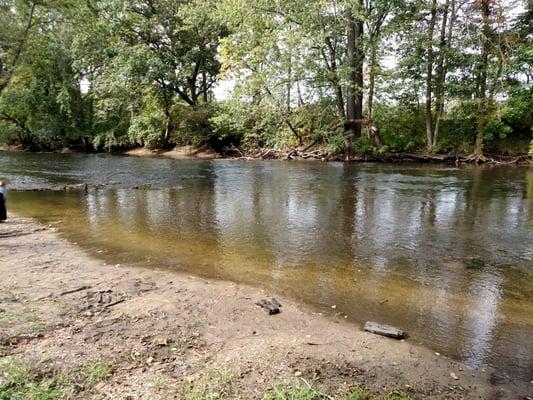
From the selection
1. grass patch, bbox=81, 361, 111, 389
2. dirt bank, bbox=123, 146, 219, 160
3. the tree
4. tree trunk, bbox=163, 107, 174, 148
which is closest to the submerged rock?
grass patch, bbox=81, 361, 111, 389

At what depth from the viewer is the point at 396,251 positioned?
741 cm

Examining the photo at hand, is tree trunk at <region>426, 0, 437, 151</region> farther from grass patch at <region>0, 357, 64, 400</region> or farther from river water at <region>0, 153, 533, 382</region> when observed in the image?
grass patch at <region>0, 357, 64, 400</region>

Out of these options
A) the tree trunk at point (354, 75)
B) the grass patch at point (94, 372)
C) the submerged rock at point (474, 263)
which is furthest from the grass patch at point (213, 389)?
the tree trunk at point (354, 75)

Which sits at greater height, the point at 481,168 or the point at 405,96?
the point at 405,96

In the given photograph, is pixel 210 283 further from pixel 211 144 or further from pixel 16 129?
pixel 16 129

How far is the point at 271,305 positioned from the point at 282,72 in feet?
66.6

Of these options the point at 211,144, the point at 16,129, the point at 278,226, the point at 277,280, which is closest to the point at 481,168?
the point at 278,226

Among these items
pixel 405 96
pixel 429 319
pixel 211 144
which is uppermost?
pixel 405 96

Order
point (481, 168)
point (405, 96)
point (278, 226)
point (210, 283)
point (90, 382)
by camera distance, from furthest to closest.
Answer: point (405, 96) → point (481, 168) → point (278, 226) → point (210, 283) → point (90, 382)

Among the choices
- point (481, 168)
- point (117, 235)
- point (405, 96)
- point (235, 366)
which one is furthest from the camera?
point (405, 96)

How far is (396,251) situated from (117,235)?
5762 mm

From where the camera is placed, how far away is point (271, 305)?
16.1 ft

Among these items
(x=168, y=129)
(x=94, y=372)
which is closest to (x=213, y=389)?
(x=94, y=372)

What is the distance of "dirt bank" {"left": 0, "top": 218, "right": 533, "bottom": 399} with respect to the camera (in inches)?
127
